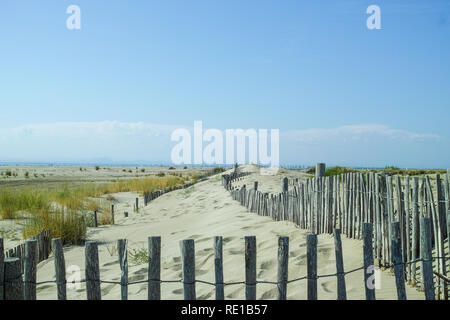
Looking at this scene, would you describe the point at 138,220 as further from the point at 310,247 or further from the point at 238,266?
the point at 310,247

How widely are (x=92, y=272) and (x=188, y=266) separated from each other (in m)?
0.73

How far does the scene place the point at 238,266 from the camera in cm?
500

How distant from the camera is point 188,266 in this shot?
3117 mm

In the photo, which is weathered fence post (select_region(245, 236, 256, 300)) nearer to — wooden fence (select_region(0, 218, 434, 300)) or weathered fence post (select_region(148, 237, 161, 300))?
wooden fence (select_region(0, 218, 434, 300))

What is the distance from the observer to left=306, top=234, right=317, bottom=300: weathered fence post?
320 cm

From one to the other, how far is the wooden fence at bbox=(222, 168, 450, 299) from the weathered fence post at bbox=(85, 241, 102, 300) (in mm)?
2359

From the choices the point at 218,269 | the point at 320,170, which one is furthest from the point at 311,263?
the point at 320,170

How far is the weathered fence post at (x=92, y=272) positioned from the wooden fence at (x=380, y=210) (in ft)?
7.74

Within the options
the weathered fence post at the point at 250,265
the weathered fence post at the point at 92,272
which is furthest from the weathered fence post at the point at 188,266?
the weathered fence post at the point at 92,272

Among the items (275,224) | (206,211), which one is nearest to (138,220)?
(206,211)

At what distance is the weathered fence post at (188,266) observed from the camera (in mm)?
3116

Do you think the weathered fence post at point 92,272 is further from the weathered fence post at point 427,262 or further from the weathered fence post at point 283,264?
the weathered fence post at point 427,262

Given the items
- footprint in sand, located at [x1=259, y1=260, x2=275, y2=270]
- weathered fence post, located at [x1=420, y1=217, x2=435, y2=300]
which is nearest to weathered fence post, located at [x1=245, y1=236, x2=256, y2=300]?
weathered fence post, located at [x1=420, y1=217, x2=435, y2=300]

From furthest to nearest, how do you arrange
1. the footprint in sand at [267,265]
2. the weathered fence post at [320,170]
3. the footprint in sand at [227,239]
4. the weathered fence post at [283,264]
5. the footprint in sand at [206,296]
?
the weathered fence post at [320,170] < the footprint in sand at [227,239] < the footprint in sand at [267,265] < the footprint in sand at [206,296] < the weathered fence post at [283,264]
